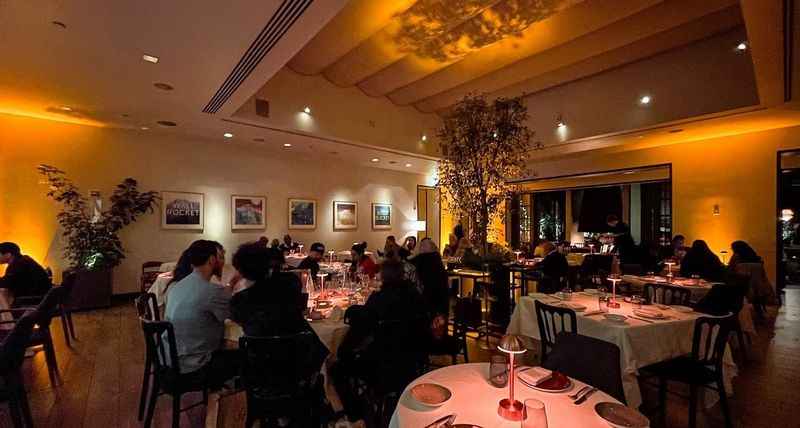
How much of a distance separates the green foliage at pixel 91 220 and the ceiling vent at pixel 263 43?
345 cm

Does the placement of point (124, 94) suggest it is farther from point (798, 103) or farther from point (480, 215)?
point (798, 103)

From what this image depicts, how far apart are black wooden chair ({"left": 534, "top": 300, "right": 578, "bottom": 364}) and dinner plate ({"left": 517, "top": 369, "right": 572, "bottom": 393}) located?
1.46 m

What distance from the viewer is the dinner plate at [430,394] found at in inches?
62.6

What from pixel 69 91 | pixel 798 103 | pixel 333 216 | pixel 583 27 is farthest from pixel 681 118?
pixel 69 91

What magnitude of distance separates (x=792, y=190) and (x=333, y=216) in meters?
11.3

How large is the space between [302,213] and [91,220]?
4.36 meters

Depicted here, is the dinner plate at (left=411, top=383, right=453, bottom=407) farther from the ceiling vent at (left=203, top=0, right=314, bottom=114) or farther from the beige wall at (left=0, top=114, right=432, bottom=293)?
the beige wall at (left=0, top=114, right=432, bottom=293)

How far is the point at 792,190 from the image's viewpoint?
332 inches

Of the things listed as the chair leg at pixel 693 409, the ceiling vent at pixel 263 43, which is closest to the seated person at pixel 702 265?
the chair leg at pixel 693 409

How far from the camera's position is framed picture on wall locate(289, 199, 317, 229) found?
9.62 metres

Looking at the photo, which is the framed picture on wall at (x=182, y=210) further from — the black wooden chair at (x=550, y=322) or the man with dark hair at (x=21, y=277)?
the black wooden chair at (x=550, y=322)

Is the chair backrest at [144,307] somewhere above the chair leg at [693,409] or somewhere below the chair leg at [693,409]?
above

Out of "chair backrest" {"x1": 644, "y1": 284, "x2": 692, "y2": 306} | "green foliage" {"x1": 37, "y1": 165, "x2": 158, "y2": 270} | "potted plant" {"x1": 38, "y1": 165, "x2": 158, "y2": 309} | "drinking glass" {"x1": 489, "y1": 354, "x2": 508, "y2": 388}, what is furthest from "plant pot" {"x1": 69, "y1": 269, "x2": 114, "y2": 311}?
"chair backrest" {"x1": 644, "y1": 284, "x2": 692, "y2": 306}

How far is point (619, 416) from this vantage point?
4.90 ft
